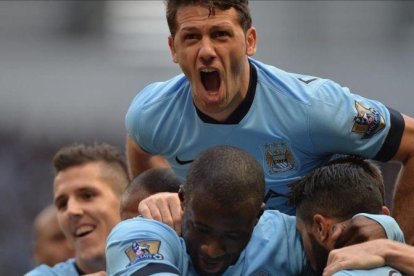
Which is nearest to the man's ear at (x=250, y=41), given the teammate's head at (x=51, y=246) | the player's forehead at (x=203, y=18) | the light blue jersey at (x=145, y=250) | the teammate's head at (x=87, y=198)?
the player's forehead at (x=203, y=18)

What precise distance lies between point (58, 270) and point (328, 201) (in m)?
2.02

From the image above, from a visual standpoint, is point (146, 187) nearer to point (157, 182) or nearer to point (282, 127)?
point (157, 182)

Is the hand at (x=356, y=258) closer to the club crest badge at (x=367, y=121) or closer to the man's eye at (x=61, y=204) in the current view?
the club crest badge at (x=367, y=121)

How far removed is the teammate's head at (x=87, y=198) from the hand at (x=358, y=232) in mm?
2011

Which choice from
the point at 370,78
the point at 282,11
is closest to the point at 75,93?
the point at 282,11

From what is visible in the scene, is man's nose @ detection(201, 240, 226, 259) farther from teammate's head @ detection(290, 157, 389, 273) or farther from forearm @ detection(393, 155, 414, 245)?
forearm @ detection(393, 155, 414, 245)

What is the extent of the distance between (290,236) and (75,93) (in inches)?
215

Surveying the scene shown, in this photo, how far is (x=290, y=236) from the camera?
3.38 m

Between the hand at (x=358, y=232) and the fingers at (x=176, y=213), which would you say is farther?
the fingers at (x=176, y=213)

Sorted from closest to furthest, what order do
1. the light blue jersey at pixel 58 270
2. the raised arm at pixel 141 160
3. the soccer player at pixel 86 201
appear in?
the raised arm at pixel 141 160, the light blue jersey at pixel 58 270, the soccer player at pixel 86 201

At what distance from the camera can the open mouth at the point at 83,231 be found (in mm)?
5102

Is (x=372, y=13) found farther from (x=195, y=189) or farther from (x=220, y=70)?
(x=195, y=189)

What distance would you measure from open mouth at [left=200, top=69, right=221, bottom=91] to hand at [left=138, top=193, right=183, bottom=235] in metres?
0.41

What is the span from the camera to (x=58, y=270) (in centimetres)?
503
